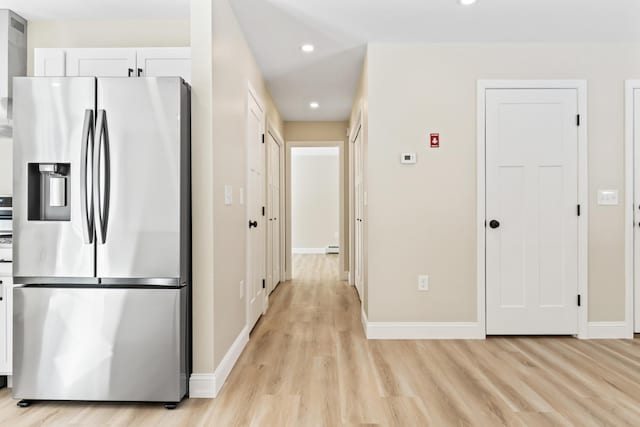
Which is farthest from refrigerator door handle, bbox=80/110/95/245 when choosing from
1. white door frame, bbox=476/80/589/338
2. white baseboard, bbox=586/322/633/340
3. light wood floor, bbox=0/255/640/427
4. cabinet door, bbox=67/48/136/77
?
white baseboard, bbox=586/322/633/340

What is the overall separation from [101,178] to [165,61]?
1062mm

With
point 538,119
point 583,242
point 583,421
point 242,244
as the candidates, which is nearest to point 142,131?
point 242,244

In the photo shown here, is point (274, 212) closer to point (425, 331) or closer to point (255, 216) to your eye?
point (255, 216)

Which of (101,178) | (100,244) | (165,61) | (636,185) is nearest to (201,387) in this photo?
(100,244)

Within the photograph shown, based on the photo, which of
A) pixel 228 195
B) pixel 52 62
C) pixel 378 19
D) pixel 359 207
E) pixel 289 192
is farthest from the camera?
pixel 289 192

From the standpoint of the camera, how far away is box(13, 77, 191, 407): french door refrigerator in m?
2.02

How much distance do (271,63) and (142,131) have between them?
1988 mm

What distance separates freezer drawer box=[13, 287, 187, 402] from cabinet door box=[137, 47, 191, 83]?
4.98ft

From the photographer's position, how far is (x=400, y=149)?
3.24 metres

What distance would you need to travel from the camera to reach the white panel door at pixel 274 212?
4.77m

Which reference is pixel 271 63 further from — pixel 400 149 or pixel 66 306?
pixel 66 306

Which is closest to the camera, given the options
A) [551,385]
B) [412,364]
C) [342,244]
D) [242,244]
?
[551,385]

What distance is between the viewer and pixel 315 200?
31.9ft

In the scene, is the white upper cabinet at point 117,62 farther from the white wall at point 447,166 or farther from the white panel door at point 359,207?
the white panel door at point 359,207
